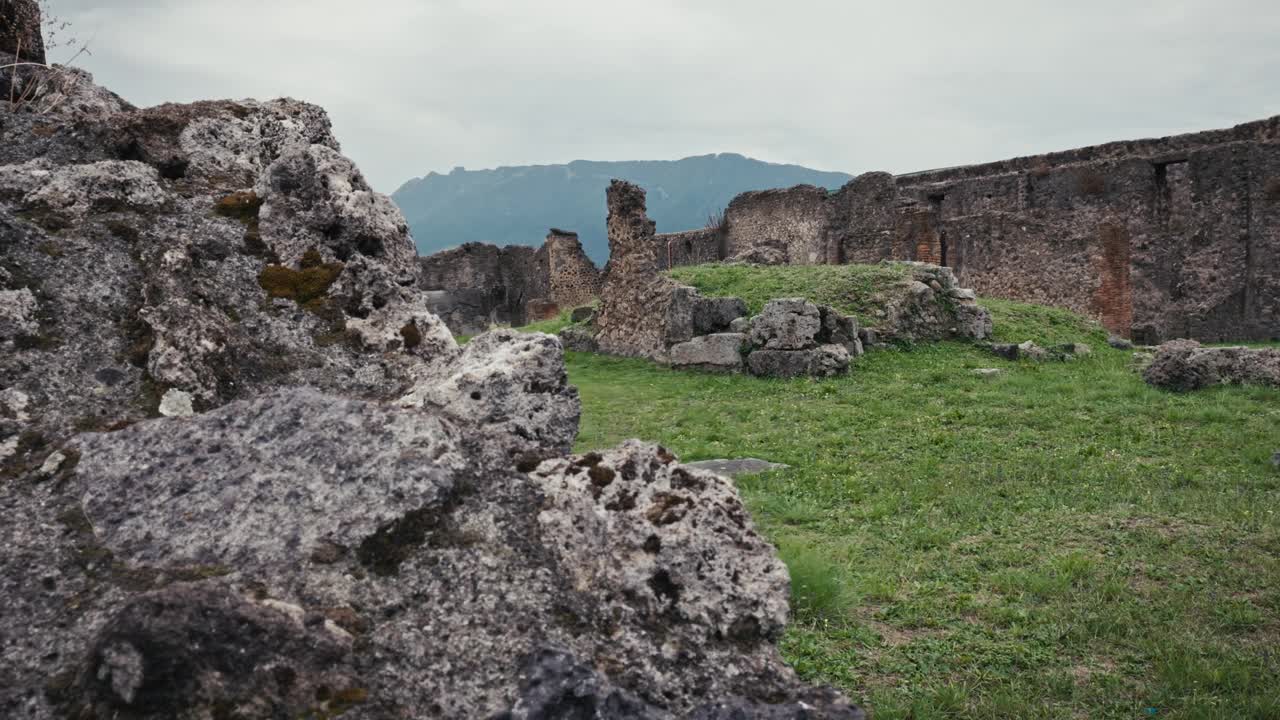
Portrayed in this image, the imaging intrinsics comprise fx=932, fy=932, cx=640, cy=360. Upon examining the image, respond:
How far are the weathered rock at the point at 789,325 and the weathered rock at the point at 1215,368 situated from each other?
4.81 metres

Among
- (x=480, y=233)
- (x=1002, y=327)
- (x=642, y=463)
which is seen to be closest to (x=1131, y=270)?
(x=1002, y=327)

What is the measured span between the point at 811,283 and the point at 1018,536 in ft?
39.7

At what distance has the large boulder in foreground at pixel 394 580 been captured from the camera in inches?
64.9

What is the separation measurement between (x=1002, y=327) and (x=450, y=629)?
17854mm

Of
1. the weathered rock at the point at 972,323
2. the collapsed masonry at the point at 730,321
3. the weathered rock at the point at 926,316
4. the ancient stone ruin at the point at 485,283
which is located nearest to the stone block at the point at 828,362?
the collapsed masonry at the point at 730,321

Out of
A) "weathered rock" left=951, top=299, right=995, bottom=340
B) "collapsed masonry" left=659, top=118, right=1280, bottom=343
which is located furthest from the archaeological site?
"collapsed masonry" left=659, top=118, right=1280, bottom=343

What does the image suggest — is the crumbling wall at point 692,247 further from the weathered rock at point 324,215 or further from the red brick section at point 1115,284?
the weathered rock at point 324,215

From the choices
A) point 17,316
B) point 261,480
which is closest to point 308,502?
point 261,480

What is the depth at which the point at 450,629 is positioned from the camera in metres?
1.84

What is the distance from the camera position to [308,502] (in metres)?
2.01

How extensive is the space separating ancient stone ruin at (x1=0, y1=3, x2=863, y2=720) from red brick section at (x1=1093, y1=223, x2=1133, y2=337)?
23.6 m

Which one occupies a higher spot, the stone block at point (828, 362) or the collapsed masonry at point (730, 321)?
the collapsed masonry at point (730, 321)

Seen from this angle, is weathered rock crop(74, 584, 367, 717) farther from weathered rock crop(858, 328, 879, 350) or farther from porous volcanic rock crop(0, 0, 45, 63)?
weathered rock crop(858, 328, 879, 350)

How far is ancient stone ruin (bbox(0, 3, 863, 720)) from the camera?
170cm
